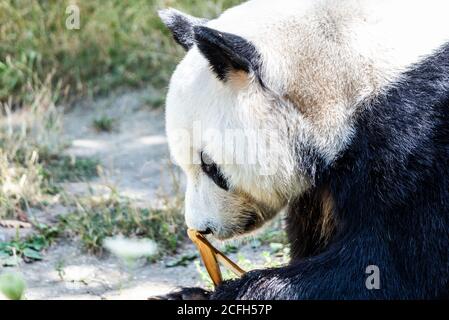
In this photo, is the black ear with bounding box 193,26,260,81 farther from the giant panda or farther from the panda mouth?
the panda mouth

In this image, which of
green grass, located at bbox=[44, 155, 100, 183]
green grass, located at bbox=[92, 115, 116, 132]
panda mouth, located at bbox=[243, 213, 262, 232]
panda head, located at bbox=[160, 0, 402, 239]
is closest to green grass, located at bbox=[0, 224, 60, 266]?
green grass, located at bbox=[44, 155, 100, 183]

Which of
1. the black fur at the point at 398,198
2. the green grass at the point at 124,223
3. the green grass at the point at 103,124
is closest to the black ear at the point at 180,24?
the black fur at the point at 398,198

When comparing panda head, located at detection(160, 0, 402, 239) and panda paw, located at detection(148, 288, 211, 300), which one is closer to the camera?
panda head, located at detection(160, 0, 402, 239)

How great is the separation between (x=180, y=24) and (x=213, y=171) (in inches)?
31.3

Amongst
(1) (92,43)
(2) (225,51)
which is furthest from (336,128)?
(1) (92,43)

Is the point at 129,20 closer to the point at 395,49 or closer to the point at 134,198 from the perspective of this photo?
the point at 134,198

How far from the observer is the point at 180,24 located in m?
4.30

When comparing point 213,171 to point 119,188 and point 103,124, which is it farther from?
point 103,124

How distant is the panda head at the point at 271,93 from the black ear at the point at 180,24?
277mm

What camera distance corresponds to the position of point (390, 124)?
3572mm

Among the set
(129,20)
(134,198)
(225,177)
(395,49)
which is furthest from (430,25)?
(129,20)

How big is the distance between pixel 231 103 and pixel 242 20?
39cm

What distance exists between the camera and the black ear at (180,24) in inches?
167

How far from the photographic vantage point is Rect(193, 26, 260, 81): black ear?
11.7ft
